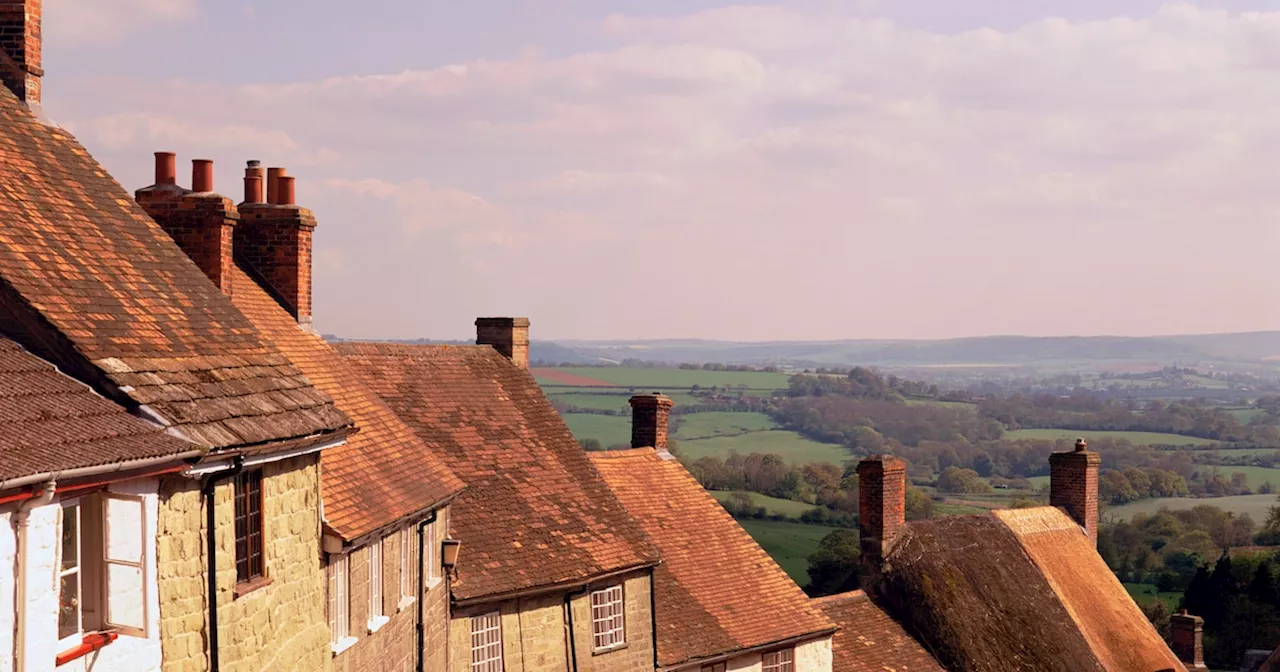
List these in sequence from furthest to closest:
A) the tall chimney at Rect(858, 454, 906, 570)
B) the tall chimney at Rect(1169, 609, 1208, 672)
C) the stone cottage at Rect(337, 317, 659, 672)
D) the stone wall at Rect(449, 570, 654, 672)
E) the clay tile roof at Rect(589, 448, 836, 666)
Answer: the tall chimney at Rect(1169, 609, 1208, 672) < the tall chimney at Rect(858, 454, 906, 570) < the clay tile roof at Rect(589, 448, 836, 666) < the stone cottage at Rect(337, 317, 659, 672) < the stone wall at Rect(449, 570, 654, 672)

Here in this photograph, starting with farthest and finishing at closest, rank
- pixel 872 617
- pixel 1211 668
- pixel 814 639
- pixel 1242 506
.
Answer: pixel 1242 506 → pixel 1211 668 → pixel 872 617 → pixel 814 639

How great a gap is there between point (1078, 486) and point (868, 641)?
40.6 feet

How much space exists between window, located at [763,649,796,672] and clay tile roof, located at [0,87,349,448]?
14.8 meters

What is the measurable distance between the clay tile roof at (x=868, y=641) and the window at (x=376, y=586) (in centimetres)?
1458

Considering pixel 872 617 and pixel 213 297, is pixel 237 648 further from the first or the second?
pixel 872 617

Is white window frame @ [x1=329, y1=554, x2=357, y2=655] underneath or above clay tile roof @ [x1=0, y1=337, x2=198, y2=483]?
underneath

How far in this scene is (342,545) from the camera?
14250mm

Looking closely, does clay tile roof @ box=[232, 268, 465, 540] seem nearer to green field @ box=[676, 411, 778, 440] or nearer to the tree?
the tree

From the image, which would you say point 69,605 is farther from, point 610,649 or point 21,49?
point 610,649

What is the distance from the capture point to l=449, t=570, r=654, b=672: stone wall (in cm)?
2045

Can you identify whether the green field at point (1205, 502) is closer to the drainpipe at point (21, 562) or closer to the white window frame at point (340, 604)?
the white window frame at point (340, 604)

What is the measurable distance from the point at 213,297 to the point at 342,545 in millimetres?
2762

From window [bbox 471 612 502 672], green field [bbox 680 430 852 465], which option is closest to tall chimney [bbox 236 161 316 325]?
window [bbox 471 612 502 672]

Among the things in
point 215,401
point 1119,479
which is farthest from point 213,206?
point 1119,479
